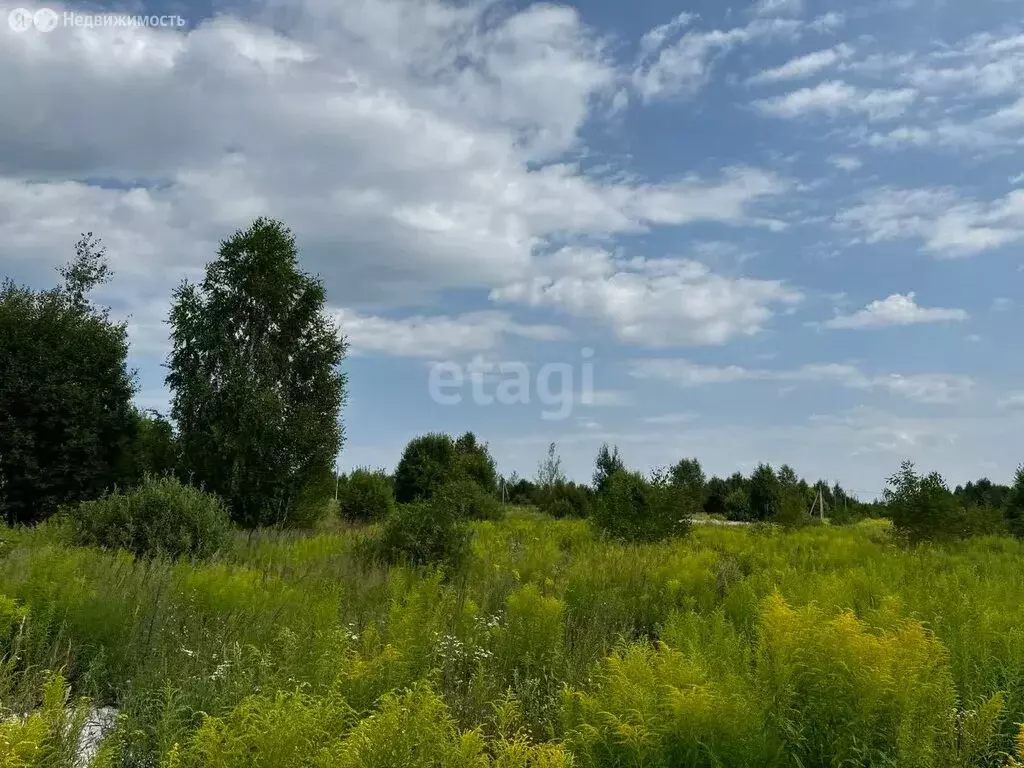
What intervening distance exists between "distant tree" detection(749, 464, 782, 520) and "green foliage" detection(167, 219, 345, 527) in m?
21.6

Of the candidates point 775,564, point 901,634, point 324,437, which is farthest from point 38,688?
point 324,437

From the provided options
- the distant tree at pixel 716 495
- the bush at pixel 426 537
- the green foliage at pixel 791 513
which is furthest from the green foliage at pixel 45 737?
the distant tree at pixel 716 495

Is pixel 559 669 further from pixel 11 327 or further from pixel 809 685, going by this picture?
pixel 11 327

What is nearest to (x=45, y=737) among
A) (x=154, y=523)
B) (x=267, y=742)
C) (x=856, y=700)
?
(x=267, y=742)

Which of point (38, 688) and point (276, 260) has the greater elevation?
point (276, 260)

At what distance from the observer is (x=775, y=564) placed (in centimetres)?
1077

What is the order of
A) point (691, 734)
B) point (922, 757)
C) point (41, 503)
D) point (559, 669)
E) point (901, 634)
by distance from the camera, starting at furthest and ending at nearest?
point (41, 503) → point (559, 669) → point (901, 634) → point (691, 734) → point (922, 757)

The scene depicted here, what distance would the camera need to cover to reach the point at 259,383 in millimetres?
21516

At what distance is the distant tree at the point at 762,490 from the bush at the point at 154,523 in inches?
1154

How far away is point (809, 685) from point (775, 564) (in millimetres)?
7460

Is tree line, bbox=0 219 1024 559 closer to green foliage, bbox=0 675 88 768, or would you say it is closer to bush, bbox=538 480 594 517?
bush, bbox=538 480 594 517

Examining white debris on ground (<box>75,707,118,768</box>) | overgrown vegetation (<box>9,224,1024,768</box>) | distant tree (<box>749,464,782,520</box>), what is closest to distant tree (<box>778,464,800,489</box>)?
distant tree (<box>749,464,782,520</box>)

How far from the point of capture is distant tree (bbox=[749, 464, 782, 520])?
35.6m

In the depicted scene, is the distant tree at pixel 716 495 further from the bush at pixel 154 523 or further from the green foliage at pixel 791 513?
the bush at pixel 154 523
